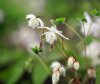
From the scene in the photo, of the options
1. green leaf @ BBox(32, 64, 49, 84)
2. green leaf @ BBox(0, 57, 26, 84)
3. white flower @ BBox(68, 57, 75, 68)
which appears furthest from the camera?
green leaf @ BBox(0, 57, 26, 84)

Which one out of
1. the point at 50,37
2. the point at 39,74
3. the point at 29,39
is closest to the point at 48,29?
the point at 50,37

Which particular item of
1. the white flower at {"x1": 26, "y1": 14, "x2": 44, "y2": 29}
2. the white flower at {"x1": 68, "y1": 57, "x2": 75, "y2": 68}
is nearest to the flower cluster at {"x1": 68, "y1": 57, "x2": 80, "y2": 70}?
the white flower at {"x1": 68, "y1": 57, "x2": 75, "y2": 68}

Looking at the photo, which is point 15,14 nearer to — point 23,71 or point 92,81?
point 23,71

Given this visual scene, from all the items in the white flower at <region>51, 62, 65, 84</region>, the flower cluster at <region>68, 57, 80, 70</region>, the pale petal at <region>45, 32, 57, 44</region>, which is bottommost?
the white flower at <region>51, 62, 65, 84</region>

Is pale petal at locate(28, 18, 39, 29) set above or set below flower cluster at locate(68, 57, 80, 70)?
above

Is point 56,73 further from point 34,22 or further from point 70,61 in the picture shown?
point 34,22

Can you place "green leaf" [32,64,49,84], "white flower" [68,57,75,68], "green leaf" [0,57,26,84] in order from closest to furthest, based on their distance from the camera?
"white flower" [68,57,75,68] < "green leaf" [32,64,49,84] < "green leaf" [0,57,26,84]

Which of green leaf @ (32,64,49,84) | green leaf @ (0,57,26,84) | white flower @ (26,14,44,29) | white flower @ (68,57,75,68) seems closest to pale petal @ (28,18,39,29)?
white flower @ (26,14,44,29)

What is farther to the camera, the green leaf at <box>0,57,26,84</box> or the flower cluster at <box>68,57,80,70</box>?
the green leaf at <box>0,57,26,84</box>

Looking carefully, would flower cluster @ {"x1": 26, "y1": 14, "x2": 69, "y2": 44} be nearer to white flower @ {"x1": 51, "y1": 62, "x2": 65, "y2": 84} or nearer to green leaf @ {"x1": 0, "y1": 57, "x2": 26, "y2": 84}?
white flower @ {"x1": 51, "y1": 62, "x2": 65, "y2": 84}
